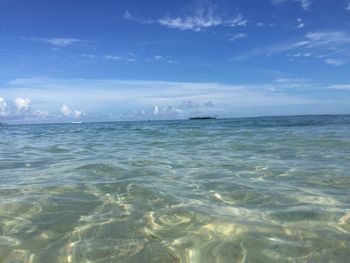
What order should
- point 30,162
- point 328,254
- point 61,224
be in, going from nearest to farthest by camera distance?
point 328,254 → point 61,224 → point 30,162

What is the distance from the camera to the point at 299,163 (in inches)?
355

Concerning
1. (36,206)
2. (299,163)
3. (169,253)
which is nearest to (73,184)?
(36,206)

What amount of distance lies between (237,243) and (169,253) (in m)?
0.82

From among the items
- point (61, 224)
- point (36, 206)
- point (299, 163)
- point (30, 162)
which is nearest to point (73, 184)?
point (36, 206)

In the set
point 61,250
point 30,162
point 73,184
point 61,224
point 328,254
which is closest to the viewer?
point 328,254

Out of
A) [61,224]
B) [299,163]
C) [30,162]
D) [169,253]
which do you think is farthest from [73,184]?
[299,163]

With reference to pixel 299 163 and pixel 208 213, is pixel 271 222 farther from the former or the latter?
pixel 299 163

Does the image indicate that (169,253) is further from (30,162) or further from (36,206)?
(30,162)

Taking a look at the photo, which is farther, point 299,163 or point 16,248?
point 299,163

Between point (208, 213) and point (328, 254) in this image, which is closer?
point (328, 254)

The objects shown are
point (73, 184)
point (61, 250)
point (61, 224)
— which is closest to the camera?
point (61, 250)

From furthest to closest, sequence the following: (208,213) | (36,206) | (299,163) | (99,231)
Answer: (299,163)
(36,206)
(208,213)
(99,231)

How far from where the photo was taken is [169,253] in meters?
3.60

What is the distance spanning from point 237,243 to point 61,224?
7.88ft
